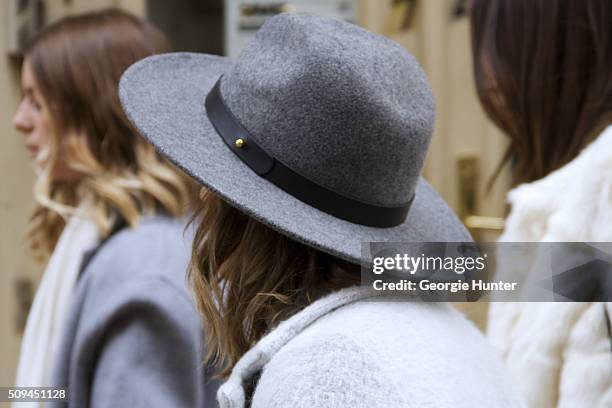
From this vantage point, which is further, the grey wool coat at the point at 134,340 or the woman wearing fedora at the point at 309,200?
the grey wool coat at the point at 134,340

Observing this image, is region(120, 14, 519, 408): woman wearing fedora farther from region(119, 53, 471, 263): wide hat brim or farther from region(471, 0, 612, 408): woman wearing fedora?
region(471, 0, 612, 408): woman wearing fedora

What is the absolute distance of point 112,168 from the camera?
1771 mm

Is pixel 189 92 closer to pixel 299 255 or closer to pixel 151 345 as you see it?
pixel 299 255

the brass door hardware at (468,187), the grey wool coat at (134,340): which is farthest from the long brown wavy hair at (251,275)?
the brass door hardware at (468,187)

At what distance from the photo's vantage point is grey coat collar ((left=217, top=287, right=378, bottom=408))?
2.92 ft

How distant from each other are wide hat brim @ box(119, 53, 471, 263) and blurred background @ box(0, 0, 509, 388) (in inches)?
59.7

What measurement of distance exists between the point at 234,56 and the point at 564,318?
70.3 inches

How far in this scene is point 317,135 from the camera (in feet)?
3.18

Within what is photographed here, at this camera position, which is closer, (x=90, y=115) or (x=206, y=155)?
(x=206, y=155)

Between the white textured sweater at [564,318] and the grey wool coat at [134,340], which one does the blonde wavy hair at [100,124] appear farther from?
the white textured sweater at [564,318]

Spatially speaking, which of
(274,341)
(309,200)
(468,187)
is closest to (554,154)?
(309,200)

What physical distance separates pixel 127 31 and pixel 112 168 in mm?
322

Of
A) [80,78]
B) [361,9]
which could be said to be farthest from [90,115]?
[361,9]

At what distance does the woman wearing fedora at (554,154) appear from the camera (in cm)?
123
